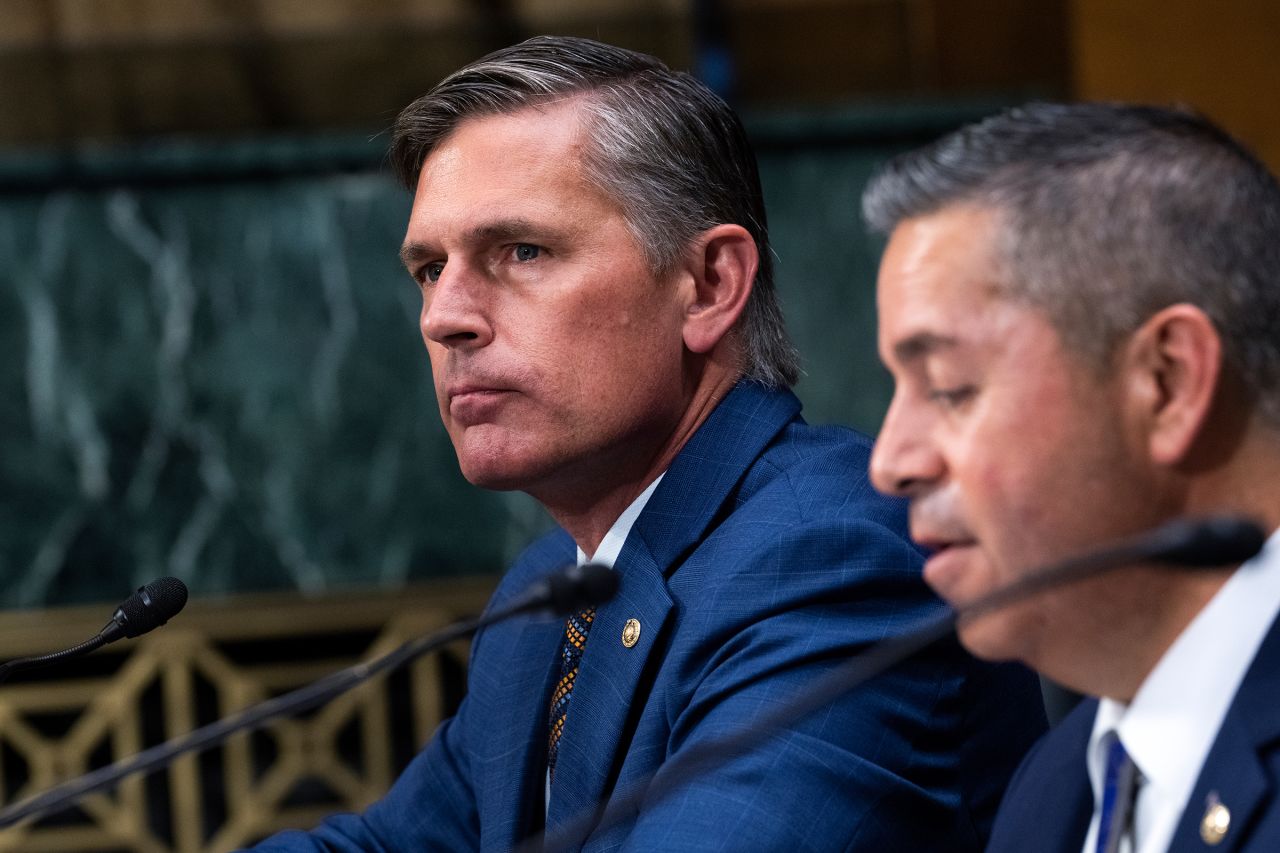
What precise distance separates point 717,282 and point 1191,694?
3.35 feet

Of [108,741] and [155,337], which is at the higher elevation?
[155,337]

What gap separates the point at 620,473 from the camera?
1985 millimetres

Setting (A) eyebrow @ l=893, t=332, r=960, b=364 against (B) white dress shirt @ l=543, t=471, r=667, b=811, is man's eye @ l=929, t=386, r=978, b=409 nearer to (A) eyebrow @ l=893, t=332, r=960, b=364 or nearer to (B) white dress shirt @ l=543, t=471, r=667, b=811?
(A) eyebrow @ l=893, t=332, r=960, b=364

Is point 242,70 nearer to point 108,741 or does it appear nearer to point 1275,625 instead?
point 108,741

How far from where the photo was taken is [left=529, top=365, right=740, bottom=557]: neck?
6.44 feet

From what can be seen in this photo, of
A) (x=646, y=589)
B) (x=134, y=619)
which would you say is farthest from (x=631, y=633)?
(x=134, y=619)

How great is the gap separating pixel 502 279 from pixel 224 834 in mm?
2397

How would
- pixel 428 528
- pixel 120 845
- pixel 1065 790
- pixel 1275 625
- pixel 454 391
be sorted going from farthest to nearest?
1. pixel 428 528
2. pixel 120 845
3. pixel 454 391
4. pixel 1065 790
5. pixel 1275 625

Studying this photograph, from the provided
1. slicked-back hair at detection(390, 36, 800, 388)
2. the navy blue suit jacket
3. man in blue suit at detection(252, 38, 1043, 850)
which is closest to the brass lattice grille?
man in blue suit at detection(252, 38, 1043, 850)

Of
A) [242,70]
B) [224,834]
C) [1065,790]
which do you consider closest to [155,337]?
[242,70]

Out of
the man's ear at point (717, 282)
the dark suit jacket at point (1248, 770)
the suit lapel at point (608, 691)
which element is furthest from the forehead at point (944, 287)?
the man's ear at point (717, 282)

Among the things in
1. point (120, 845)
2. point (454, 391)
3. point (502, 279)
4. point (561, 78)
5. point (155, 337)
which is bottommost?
point (120, 845)

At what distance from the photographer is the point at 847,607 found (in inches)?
67.4

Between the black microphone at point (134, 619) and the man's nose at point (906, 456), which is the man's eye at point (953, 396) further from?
the black microphone at point (134, 619)
